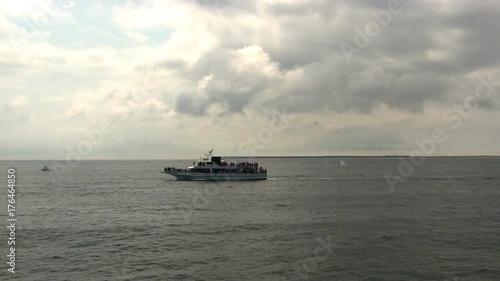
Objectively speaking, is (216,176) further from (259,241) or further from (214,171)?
(259,241)

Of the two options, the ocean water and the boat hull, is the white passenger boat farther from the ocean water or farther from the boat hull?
the ocean water

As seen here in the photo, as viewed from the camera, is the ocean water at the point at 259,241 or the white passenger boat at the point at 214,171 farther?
the white passenger boat at the point at 214,171

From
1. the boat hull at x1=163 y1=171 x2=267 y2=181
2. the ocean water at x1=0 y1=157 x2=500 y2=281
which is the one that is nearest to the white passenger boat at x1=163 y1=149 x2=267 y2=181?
the boat hull at x1=163 y1=171 x2=267 y2=181

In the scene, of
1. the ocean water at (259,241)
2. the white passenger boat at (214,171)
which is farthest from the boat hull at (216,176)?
the ocean water at (259,241)

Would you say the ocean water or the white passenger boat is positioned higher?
the white passenger boat

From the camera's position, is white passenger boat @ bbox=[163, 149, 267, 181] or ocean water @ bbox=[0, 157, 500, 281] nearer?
ocean water @ bbox=[0, 157, 500, 281]

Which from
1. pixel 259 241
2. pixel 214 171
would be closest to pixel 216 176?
pixel 214 171

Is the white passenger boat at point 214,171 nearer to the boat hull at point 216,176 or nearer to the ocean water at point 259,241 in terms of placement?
the boat hull at point 216,176

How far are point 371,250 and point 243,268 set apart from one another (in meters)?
13.3

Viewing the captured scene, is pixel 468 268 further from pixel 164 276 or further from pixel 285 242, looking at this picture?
pixel 164 276

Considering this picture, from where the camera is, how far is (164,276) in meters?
31.2

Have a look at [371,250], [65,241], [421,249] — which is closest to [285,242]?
[371,250]

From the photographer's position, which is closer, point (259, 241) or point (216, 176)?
point (259, 241)

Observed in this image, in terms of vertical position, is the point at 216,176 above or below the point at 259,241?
above
